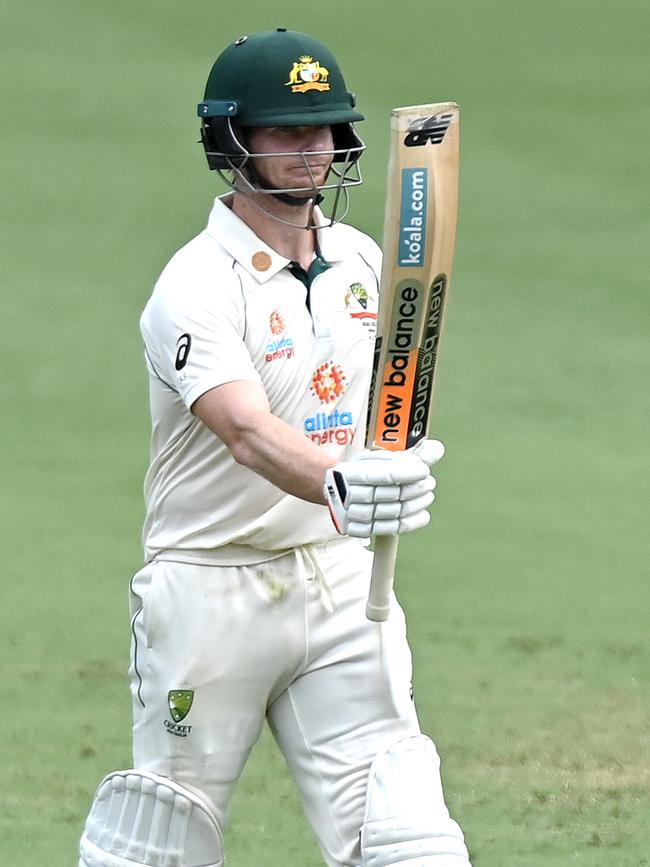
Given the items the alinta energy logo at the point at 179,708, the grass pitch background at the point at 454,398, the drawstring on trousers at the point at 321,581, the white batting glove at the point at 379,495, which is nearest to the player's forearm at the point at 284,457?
the white batting glove at the point at 379,495

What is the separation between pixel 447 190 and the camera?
363 centimetres

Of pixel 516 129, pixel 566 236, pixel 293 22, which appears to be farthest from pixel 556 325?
pixel 293 22

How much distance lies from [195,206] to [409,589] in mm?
4466

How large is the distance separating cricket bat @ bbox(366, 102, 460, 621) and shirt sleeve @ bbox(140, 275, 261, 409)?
29 cm

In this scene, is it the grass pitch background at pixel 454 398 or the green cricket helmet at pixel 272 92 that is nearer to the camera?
the green cricket helmet at pixel 272 92

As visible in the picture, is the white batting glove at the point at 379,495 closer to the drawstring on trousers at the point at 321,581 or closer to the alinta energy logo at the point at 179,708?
the drawstring on trousers at the point at 321,581

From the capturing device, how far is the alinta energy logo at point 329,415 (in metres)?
4.00

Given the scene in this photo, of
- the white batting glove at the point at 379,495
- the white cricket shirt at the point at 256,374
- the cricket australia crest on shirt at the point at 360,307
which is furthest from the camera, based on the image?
the cricket australia crest on shirt at the point at 360,307

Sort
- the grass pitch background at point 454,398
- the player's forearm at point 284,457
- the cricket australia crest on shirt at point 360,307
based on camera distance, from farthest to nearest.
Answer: the grass pitch background at point 454,398, the cricket australia crest on shirt at point 360,307, the player's forearm at point 284,457

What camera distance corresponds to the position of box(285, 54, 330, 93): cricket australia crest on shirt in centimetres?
397

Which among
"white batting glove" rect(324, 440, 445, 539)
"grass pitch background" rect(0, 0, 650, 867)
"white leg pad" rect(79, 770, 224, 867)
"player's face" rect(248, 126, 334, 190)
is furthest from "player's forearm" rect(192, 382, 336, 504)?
"grass pitch background" rect(0, 0, 650, 867)

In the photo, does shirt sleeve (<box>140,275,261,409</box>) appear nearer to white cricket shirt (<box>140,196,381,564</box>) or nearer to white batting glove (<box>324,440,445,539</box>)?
white cricket shirt (<box>140,196,381,564</box>)

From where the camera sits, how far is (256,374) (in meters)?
3.87

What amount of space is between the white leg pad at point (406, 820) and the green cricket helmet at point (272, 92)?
4.24 feet
